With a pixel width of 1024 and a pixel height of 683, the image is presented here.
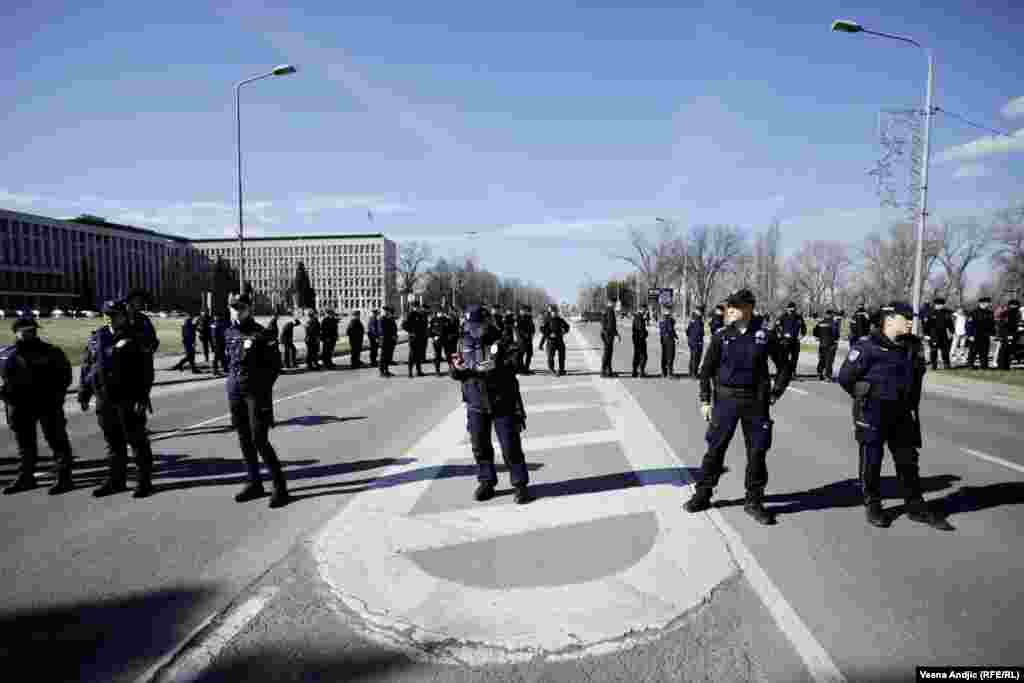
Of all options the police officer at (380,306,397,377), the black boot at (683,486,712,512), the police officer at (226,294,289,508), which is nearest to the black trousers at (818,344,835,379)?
the police officer at (380,306,397,377)

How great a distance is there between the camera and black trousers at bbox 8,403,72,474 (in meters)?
5.84

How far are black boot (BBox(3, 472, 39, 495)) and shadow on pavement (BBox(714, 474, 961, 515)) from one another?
271 inches

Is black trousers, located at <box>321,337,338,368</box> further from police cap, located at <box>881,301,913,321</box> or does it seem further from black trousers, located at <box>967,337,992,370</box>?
black trousers, located at <box>967,337,992,370</box>

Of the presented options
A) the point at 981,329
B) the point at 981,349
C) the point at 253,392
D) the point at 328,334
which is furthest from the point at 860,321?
the point at 328,334

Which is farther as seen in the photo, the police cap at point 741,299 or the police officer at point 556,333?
the police officer at point 556,333

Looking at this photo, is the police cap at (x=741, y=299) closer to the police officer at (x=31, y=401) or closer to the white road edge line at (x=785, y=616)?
the white road edge line at (x=785, y=616)

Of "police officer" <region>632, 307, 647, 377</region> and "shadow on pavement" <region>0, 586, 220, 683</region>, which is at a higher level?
"police officer" <region>632, 307, 647, 377</region>

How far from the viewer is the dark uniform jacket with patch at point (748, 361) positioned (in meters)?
4.79

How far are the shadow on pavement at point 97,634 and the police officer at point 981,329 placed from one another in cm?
2069

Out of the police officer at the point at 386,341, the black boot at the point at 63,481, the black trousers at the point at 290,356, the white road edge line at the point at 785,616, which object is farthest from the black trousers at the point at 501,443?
the black trousers at the point at 290,356

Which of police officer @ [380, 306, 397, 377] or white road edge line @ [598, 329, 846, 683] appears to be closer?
white road edge line @ [598, 329, 846, 683]

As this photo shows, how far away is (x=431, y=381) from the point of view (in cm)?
1566

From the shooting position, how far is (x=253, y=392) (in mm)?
5168

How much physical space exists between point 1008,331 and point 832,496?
683 inches
